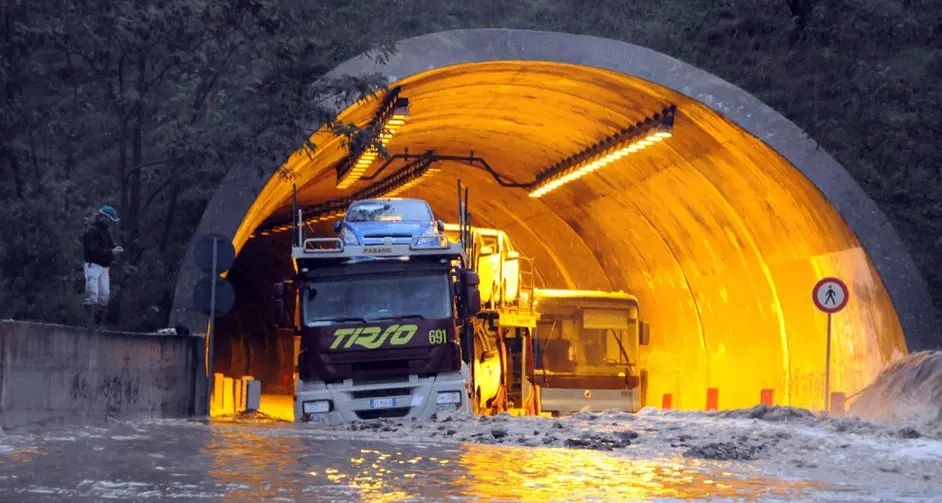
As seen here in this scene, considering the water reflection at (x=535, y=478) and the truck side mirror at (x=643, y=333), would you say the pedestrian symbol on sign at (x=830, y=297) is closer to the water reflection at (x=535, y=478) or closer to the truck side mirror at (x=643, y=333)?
the truck side mirror at (x=643, y=333)

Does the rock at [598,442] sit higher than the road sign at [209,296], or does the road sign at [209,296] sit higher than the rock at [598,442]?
the road sign at [209,296]

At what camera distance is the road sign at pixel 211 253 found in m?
21.9

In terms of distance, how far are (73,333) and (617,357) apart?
13.9 m

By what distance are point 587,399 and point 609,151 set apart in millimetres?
4698

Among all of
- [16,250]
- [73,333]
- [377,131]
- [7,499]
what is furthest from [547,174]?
[7,499]

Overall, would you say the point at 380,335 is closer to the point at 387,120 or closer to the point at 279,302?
the point at 279,302

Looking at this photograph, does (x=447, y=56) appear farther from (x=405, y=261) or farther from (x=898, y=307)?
(x=898, y=307)

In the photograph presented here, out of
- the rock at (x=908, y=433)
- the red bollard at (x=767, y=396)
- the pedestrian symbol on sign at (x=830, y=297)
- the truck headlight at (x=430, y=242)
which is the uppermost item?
the truck headlight at (x=430, y=242)

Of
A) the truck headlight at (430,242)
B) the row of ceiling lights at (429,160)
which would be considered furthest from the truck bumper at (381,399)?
the row of ceiling lights at (429,160)

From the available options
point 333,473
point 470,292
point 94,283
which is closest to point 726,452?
point 333,473

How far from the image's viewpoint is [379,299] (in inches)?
819

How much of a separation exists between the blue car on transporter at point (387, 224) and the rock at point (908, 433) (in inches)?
306

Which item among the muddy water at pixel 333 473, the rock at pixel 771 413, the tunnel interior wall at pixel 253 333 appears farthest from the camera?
the tunnel interior wall at pixel 253 333

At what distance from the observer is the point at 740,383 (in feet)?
97.3
